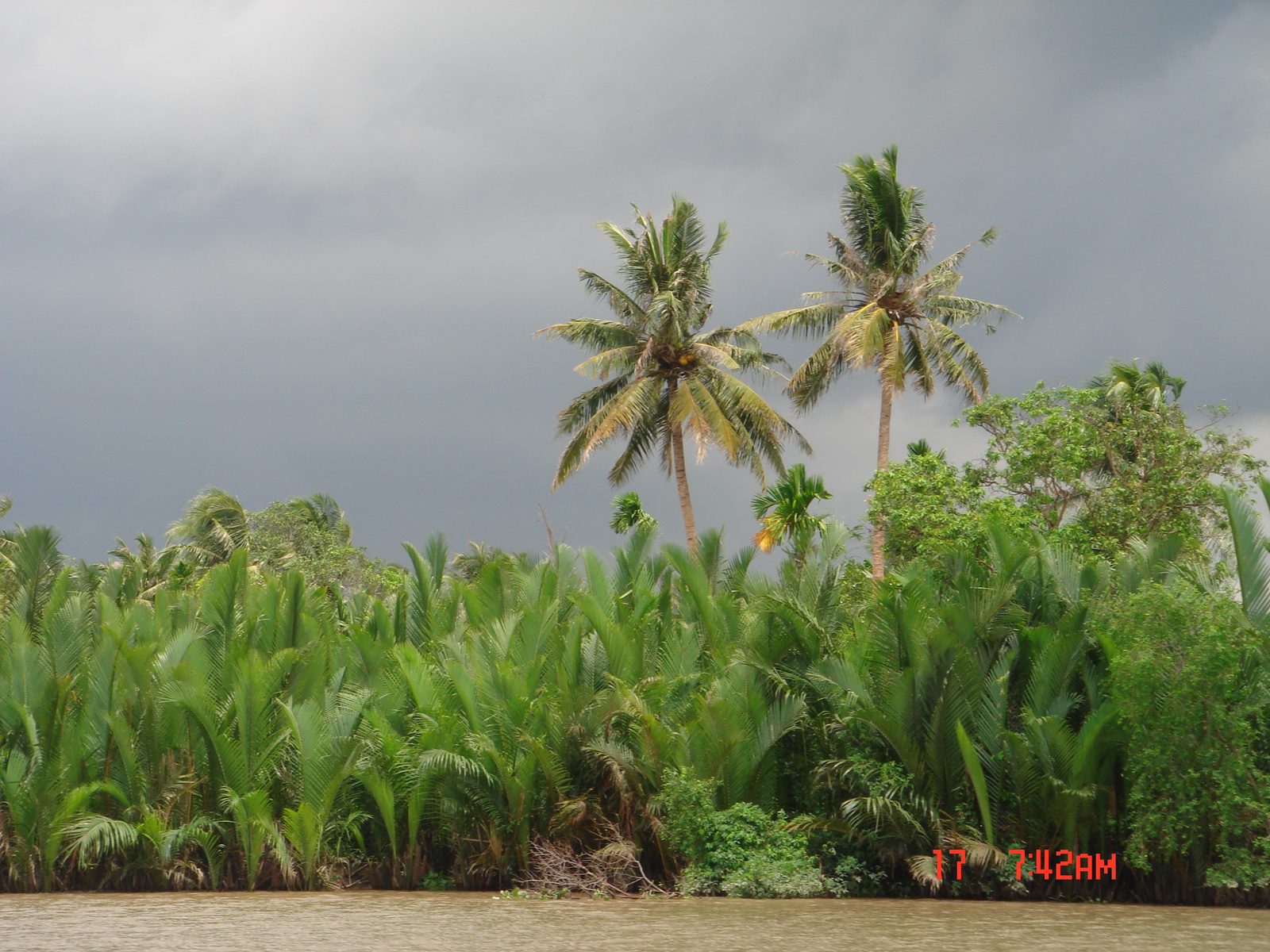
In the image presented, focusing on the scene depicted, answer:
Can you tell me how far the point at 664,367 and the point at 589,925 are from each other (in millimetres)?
20517

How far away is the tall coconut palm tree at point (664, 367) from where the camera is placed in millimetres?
28219

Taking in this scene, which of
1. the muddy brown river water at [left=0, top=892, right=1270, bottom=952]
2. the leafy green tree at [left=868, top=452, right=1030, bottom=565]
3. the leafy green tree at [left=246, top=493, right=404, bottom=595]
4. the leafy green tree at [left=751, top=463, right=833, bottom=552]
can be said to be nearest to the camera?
the muddy brown river water at [left=0, top=892, right=1270, bottom=952]

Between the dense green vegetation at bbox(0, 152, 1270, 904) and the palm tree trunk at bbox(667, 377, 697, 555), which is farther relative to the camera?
the palm tree trunk at bbox(667, 377, 697, 555)

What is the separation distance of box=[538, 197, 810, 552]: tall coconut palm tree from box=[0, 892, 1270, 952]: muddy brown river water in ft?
57.3

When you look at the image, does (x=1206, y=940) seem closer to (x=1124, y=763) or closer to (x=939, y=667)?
(x=1124, y=763)

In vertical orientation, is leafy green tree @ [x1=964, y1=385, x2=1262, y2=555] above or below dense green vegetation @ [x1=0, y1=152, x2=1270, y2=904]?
above

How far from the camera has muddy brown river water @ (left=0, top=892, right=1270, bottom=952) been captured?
8820 mm

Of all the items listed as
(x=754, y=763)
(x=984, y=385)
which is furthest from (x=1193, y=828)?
(x=984, y=385)

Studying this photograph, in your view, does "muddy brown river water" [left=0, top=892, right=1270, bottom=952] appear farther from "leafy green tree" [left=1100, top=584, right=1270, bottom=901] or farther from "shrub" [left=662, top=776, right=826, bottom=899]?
"leafy green tree" [left=1100, top=584, right=1270, bottom=901]

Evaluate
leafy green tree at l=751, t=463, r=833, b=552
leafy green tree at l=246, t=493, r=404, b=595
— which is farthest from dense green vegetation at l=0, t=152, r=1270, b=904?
leafy green tree at l=246, t=493, r=404, b=595

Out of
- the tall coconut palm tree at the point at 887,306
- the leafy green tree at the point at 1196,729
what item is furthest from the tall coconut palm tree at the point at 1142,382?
the leafy green tree at the point at 1196,729

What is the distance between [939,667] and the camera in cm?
1174
